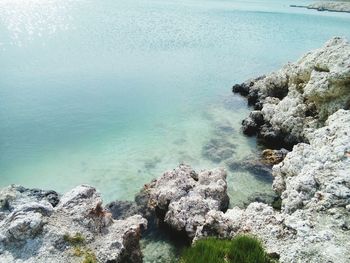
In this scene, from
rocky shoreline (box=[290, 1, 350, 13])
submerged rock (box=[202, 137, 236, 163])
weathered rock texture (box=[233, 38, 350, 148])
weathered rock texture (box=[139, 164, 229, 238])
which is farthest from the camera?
rocky shoreline (box=[290, 1, 350, 13])

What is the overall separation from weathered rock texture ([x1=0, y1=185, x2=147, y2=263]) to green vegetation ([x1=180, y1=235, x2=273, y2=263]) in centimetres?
232

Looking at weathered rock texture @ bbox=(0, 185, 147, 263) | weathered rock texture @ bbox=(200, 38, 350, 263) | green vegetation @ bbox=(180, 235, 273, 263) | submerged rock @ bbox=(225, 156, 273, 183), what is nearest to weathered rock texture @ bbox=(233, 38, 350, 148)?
weathered rock texture @ bbox=(200, 38, 350, 263)

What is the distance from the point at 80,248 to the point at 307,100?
861 inches

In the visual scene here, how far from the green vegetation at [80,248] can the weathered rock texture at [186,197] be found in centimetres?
520

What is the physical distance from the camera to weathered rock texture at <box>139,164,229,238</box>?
15859 mm

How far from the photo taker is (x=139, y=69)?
4372 centimetres

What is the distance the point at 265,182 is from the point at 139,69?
26.3 metres

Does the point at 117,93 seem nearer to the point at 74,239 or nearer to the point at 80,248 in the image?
the point at 74,239

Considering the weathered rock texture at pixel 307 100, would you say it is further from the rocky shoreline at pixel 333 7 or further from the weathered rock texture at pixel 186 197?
the rocky shoreline at pixel 333 7

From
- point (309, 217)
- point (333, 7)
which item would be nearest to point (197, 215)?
point (309, 217)

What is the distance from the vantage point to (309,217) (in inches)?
469

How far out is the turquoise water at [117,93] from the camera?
23344mm

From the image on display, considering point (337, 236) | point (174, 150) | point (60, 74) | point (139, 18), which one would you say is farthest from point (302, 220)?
point (139, 18)

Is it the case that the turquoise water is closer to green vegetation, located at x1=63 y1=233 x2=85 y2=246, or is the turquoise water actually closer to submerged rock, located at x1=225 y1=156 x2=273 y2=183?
submerged rock, located at x1=225 y1=156 x2=273 y2=183
